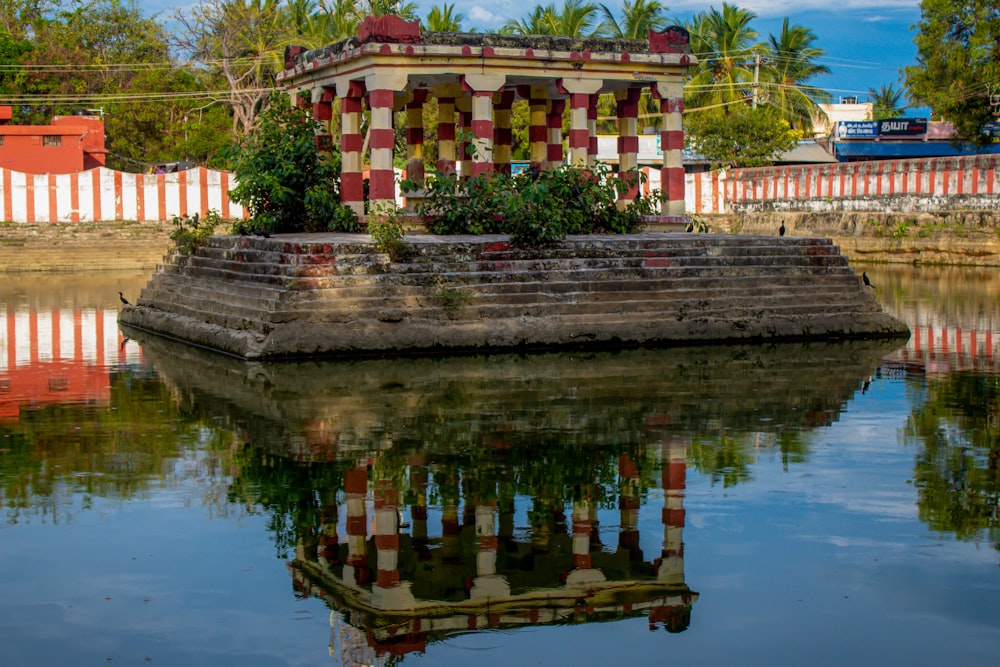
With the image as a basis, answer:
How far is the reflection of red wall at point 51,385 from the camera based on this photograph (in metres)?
11.6

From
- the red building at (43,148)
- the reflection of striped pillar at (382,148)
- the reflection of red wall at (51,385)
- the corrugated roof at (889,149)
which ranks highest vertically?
the corrugated roof at (889,149)

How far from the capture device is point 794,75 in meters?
60.5

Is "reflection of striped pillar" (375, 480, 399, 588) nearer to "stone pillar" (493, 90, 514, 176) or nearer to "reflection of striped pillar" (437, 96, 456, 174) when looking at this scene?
"reflection of striped pillar" (437, 96, 456, 174)

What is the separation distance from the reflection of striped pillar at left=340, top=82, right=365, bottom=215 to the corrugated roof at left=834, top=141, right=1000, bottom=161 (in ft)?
141

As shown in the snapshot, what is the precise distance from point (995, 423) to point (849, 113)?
73.6 meters

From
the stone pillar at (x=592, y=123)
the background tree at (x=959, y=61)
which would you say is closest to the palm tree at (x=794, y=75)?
the background tree at (x=959, y=61)

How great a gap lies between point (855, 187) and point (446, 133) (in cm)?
2033

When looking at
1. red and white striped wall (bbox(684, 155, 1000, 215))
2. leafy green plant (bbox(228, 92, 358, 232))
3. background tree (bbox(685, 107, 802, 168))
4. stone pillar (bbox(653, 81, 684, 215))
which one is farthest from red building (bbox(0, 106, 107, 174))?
stone pillar (bbox(653, 81, 684, 215))

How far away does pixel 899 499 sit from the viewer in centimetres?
763

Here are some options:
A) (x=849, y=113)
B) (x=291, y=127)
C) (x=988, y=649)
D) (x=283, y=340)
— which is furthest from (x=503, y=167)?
(x=849, y=113)

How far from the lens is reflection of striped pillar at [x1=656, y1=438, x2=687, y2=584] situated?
620cm

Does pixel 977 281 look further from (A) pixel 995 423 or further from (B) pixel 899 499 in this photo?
(B) pixel 899 499

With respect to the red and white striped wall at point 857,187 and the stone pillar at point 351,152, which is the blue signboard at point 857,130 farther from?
the stone pillar at point 351,152

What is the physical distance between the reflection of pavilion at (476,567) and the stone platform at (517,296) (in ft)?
21.9
